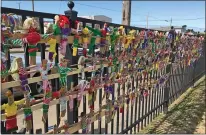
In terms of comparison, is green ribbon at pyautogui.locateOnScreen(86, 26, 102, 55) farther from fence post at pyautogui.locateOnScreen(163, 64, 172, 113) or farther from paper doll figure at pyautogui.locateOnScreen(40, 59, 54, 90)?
fence post at pyautogui.locateOnScreen(163, 64, 172, 113)

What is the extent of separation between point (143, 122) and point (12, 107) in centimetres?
321

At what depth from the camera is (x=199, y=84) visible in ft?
28.7

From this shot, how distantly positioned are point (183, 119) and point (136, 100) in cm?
157

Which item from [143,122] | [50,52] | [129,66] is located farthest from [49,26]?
[143,122]

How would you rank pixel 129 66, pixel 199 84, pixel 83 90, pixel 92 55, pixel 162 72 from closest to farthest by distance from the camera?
pixel 83 90
pixel 92 55
pixel 129 66
pixel 162 72
pixel 199 84

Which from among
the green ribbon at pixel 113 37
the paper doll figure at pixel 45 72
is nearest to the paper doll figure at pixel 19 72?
the paper doll figure at pixel 45 72

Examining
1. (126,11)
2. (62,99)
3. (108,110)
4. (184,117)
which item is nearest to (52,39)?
(62,99)

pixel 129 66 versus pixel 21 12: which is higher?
pixel 21 12

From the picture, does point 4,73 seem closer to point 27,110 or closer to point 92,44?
point 27,110

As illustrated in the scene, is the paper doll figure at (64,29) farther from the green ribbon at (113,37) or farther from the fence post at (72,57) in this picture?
the green ribbon at (113,37)

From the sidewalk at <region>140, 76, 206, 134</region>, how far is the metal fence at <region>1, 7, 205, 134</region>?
15 cm

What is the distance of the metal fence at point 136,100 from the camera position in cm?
215

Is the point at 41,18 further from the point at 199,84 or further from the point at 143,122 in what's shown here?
the point at 199,84

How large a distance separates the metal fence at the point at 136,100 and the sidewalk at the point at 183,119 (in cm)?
15
